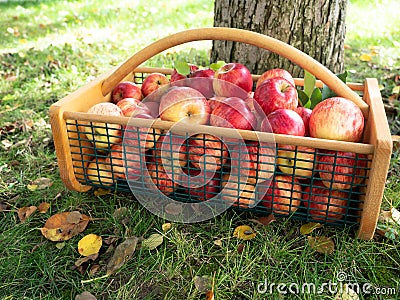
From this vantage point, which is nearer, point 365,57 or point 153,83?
point 153,83

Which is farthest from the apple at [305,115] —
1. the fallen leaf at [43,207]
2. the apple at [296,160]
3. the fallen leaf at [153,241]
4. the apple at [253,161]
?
the fallen leaf at [43,207]

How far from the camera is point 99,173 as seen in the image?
1698 millimetres

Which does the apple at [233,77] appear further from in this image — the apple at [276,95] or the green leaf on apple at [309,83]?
the green leaf on apple at [309,83]

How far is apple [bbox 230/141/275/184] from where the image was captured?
1415 millimetres

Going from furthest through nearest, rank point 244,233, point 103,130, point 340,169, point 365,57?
point 365,57 < point 103,130 < point 244,233 < point 340,169

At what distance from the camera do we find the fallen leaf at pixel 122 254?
141cm

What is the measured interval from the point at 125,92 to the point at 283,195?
2.82 feet

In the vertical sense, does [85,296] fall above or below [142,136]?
below

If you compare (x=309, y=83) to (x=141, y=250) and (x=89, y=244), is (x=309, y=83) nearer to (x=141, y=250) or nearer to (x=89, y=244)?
(x=141, y=250)

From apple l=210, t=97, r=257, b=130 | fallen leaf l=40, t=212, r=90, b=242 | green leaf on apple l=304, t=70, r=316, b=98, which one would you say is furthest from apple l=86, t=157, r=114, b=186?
green leaf on apple l=304, t=70, r=316, b=98

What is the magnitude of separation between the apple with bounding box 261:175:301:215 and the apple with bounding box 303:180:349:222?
1.5 inches

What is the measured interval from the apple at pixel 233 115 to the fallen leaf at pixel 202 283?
20.6 inches

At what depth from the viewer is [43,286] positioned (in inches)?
53.8

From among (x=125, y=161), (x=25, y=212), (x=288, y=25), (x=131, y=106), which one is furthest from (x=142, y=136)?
(x=288, y=25)
